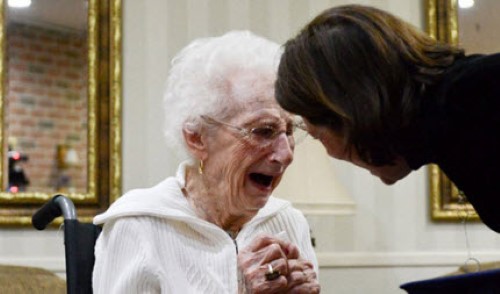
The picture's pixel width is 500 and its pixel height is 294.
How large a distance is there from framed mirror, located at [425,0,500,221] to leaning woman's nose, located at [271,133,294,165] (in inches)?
77.4

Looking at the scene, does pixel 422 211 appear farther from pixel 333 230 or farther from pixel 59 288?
pixel 59 288

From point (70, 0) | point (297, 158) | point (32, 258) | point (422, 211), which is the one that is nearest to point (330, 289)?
point (422, 211)

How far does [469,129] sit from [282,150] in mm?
957

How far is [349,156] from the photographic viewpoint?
1467 mm

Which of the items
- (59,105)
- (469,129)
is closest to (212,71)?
(469,129)

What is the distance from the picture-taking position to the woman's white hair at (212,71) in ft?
7.42

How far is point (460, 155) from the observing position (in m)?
1.33

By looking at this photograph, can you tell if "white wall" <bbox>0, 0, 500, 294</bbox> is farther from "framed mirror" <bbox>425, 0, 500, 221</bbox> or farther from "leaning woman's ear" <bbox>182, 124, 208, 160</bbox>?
"leaning woman's ear" <bbox>182, 124, 208, 160</bbox>

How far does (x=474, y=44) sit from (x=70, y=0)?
6.05ft

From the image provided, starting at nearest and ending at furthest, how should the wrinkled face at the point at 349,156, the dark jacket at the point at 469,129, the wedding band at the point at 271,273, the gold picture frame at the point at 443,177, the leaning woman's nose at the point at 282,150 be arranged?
the dark jacket at the point at 469,129 → the wrinkled face at the point at 349,156 → the wedding band at the point at 271,273 → the leaning woman's nose at the point at 282,150 → the gold picture frame at the point at 443,177

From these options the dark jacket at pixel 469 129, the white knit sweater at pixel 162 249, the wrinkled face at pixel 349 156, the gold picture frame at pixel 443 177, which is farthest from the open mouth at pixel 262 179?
the gold picture frame at pixel 443 177

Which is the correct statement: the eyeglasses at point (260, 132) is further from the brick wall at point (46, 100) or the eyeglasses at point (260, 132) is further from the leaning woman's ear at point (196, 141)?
the brick wall at point (46, 100)

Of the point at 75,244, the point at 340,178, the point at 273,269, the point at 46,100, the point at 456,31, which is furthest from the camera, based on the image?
the point at 456,31

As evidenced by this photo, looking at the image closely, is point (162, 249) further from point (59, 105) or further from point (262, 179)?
point (59, 105)
